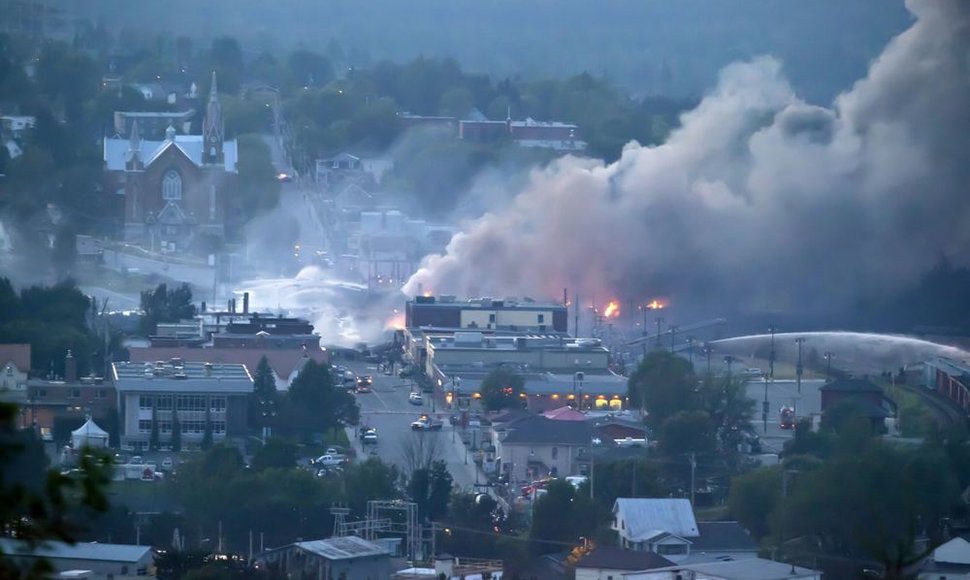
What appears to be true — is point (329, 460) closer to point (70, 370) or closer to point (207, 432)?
point (207, 432)

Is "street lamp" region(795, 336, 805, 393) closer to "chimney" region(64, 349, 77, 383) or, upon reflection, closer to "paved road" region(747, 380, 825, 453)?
"paved road" region(747, 380, 825, 453)

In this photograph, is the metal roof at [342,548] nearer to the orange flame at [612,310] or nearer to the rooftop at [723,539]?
the rooftop at [723,539]

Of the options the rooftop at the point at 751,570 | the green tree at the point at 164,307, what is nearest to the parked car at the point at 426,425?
the green tree at the point at 164,307

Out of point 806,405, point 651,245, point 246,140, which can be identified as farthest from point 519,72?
point 806,405

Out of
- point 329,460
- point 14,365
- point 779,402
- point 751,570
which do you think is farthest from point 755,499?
point 14,365

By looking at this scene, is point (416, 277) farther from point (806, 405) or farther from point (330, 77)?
point (330, 77)

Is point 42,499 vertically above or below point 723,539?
above

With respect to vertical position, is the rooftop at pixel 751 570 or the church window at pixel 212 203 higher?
the church window at pixel 212 203
